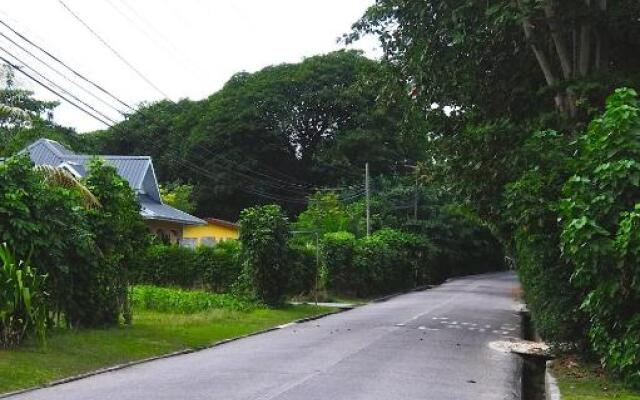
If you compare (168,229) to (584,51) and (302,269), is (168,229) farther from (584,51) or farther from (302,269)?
(584,51)

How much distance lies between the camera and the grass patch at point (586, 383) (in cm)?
908

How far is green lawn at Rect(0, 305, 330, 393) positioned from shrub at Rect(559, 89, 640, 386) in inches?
297

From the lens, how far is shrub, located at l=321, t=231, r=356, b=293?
33.4 metres

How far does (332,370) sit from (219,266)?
17906 mm

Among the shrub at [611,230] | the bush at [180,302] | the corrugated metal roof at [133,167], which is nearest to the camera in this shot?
the shrub at [611,230]

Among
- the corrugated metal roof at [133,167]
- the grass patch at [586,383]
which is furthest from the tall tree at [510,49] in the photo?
the corrugated metal roof at [133,167]

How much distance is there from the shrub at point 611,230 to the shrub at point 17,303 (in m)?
8.53

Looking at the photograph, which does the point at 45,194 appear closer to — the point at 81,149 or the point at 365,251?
the point at 365,251

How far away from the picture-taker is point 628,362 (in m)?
8.81

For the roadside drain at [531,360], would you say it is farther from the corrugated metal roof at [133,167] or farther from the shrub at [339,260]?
the corrugated metal roof at [133,167]

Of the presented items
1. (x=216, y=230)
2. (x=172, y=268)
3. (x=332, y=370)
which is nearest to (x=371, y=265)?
(x=172, y=268)

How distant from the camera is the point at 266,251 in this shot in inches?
982

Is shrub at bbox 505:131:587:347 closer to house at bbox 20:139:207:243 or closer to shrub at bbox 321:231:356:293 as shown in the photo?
shrub at bbox 321:231:356:293

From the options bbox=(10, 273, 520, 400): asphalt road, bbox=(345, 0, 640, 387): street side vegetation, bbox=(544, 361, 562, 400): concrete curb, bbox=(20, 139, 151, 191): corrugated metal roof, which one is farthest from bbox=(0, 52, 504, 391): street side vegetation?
bbox=(544, 361, 562, 400): concrete curb
